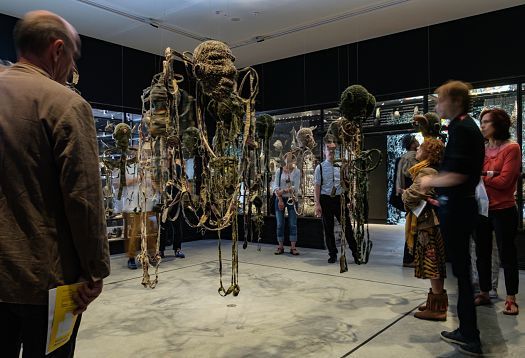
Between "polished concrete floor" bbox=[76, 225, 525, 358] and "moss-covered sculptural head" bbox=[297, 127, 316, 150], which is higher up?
"moss-covered sculptural head" bbox=[297, 127, 316, 150]

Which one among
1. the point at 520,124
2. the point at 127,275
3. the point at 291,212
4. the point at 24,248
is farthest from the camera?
the point at 291,212

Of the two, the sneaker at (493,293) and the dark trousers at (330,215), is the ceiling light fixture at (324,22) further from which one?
the sneaker at (493,293)

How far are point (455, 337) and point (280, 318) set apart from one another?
125 centimetres

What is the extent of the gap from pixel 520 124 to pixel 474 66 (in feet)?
3.31

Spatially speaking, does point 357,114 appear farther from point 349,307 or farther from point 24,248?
point 24,248

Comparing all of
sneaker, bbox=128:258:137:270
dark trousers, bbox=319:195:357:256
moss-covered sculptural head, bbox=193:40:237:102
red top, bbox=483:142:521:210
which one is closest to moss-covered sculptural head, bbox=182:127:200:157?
moss-covered sculptural head, bbox=193:40:237:102

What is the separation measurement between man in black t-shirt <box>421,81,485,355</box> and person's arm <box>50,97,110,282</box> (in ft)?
6.09

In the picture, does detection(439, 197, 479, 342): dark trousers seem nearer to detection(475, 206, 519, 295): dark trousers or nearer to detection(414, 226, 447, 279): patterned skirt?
detection(414, 226, 447, 279): patterned skirt

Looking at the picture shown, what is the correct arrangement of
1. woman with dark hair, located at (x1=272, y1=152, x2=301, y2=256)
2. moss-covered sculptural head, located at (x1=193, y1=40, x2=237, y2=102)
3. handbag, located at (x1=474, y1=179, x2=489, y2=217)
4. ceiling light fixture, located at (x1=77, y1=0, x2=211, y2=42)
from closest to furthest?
moss-covered sculptural head, located at (x1=193, y1=40, x2=237, y2=102), handbag, located at (x1=474, y1=179, x2=489, y2=217), ceiling light fixture, located at (x1=77, y1=0, x2=211, y2=42), woman with dark hair, located at (x1=272, y1=152, x2=301, y2=256)

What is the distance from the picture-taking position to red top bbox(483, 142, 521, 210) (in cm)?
334

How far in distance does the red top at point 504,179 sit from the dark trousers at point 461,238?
117 cm

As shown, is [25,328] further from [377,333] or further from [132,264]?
[132,264]

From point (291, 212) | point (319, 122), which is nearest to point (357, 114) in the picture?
point (291, 212)

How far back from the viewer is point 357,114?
12.6ft
